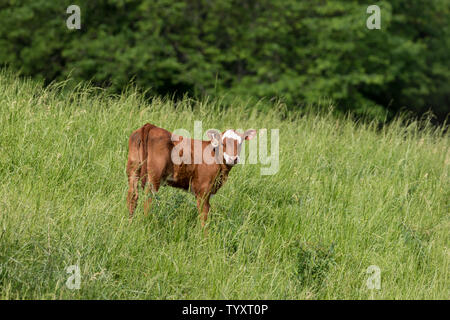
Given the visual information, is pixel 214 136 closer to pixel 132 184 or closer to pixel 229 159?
pixel 229 159

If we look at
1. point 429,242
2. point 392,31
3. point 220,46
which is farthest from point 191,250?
point 392,31

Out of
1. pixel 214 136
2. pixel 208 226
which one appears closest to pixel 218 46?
pixel 208 226

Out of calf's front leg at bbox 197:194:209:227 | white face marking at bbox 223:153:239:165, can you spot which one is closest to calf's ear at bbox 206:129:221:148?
white face marking at bbox 223:153:239:165

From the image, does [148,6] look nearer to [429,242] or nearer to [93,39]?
[93,39]

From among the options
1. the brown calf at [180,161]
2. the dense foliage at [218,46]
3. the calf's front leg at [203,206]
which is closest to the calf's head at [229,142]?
the brown calf at [180,161]

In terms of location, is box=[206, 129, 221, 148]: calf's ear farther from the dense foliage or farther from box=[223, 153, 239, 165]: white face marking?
the dense foliage

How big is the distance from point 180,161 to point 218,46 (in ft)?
39.1

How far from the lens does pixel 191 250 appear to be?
3955 mm

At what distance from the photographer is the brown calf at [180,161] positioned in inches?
153

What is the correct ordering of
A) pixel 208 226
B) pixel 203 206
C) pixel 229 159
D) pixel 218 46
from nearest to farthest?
pixel 229 159
pixel 203 206
pixel 208 226
pixel 218 46

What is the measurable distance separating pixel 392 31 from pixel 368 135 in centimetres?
1121

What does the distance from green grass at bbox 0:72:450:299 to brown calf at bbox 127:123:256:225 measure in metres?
0.22

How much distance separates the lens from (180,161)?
13.1 ft

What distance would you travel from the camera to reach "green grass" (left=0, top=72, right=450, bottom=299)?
139 inches
